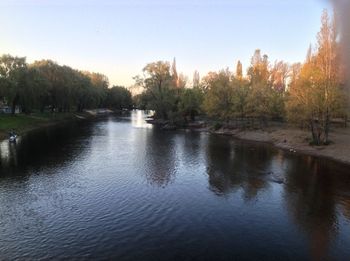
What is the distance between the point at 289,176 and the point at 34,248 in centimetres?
3109

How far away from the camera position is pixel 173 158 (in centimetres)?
5144

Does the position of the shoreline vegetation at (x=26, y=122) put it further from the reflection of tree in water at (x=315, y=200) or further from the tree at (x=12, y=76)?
the reflection of tree in water at (x=315, y=200)

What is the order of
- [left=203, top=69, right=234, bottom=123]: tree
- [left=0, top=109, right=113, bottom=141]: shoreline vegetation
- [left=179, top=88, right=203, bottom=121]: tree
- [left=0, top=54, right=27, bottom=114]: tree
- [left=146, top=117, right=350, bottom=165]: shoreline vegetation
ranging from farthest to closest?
[left=179, top=88, right=203, bottom=121]: tree → [left=203, top=69, right=234, bottom=123]: tree → [left=0, top=54, right=27, bottom=114]: tree → [left=0, top=109, right=113, bottom=141]: shoreline vegetation → [left=146, top=117, right=350, bottom=165]: shoreline vegetation

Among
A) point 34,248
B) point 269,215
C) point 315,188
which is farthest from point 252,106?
point 34,248

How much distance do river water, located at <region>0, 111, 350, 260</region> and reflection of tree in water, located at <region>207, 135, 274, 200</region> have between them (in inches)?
5.4

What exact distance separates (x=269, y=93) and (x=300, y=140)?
72.0 ft

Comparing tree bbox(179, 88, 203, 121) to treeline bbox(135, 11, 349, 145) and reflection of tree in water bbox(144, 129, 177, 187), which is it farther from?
reflection of tree in water bbox(144, 129, 177, 187)

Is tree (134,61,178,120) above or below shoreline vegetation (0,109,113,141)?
above

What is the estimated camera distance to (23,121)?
89312mm

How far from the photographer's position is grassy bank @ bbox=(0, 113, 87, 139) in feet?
252

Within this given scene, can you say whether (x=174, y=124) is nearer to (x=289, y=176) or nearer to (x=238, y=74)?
(x=238, y=74)

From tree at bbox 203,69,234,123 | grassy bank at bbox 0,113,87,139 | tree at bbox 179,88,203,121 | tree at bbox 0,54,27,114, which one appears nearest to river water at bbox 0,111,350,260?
grassy bank at bbox 0,113,87,139

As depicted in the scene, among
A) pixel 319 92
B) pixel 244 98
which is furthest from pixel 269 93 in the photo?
pixel 319 92

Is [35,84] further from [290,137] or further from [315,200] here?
[315,200]
